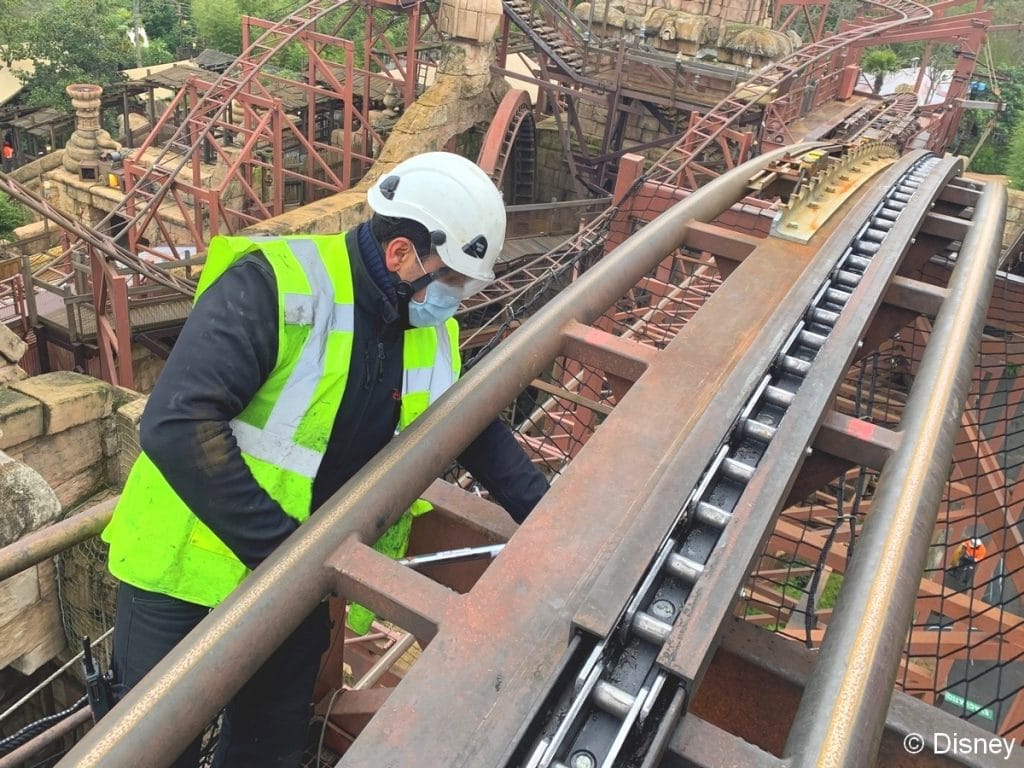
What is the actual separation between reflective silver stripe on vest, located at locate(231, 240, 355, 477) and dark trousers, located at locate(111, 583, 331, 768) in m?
0.45

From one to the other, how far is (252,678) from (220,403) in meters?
0.86

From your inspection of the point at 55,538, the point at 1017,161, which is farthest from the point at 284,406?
the point at 1017,161

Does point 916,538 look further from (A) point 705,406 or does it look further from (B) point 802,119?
(B) point 802,119

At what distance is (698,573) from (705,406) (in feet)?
2.21

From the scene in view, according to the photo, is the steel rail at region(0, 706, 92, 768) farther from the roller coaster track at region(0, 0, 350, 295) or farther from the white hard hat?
the roller coaster track at region(0, 0, 350, 295)

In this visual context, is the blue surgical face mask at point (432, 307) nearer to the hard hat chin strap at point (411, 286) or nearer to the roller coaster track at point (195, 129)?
the hard hat chin strap at point (411, 286)

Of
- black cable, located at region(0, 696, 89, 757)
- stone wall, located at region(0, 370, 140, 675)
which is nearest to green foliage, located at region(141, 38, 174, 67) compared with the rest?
stone wall, located at region(0, 370, 140, 675)

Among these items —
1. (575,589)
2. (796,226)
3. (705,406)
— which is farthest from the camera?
(796,226)

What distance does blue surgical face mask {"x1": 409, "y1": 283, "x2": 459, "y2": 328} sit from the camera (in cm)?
218

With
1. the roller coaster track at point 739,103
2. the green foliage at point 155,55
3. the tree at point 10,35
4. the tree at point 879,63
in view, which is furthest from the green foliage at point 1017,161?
the green foliage at point 155,55

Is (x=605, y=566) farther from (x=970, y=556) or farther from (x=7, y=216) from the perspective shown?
(x=7, y=216)

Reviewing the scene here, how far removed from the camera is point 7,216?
15.4 metres

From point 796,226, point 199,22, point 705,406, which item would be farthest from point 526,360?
point 199,22

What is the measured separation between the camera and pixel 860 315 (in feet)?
9.37
